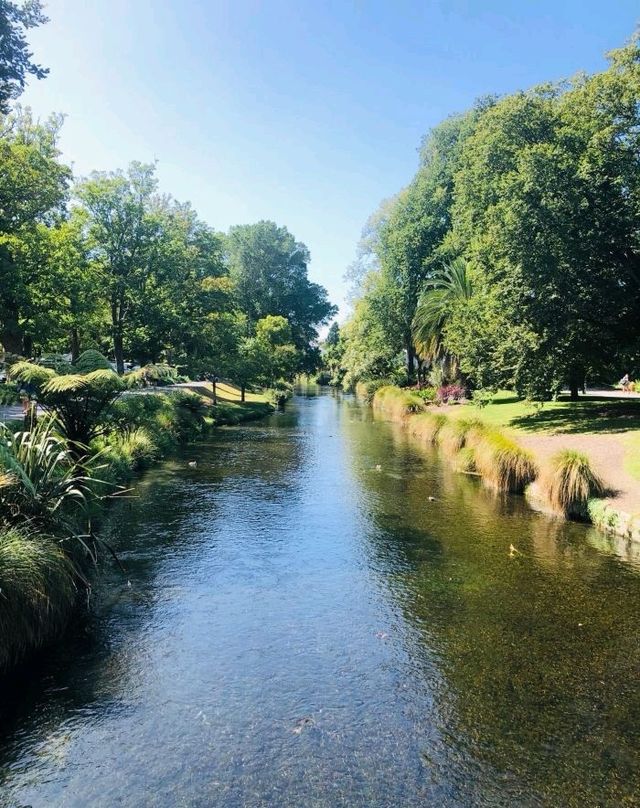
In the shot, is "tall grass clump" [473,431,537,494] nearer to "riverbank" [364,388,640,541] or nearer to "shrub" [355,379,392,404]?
"riverbank" [364,388,640,541]

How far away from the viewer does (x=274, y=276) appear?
3455 inches

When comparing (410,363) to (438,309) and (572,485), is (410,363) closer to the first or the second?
(438,309)

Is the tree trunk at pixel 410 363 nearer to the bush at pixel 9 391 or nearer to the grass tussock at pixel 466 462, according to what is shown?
the grass tussock at pixel 466 462

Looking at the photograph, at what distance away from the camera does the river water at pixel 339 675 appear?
5.36 m

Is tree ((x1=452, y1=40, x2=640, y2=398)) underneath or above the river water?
above

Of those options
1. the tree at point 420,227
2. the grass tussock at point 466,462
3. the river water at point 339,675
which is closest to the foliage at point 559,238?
the grass tussock at point 466,462

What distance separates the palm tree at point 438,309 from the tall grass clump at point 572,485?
22.6 m

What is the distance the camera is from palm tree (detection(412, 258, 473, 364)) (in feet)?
122

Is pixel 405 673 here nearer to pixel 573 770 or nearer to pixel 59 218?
pixel 573 770

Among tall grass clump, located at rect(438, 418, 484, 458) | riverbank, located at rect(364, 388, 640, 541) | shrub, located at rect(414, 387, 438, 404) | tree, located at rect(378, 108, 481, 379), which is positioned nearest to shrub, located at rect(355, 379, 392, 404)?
tree, located at rect(378, 108, 481, 379)

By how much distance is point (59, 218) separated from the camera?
32844 mm

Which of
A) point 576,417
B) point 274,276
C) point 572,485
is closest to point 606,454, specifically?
point 572,485

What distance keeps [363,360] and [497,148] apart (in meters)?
33.9

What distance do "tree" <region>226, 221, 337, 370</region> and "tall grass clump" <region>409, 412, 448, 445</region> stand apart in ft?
186
